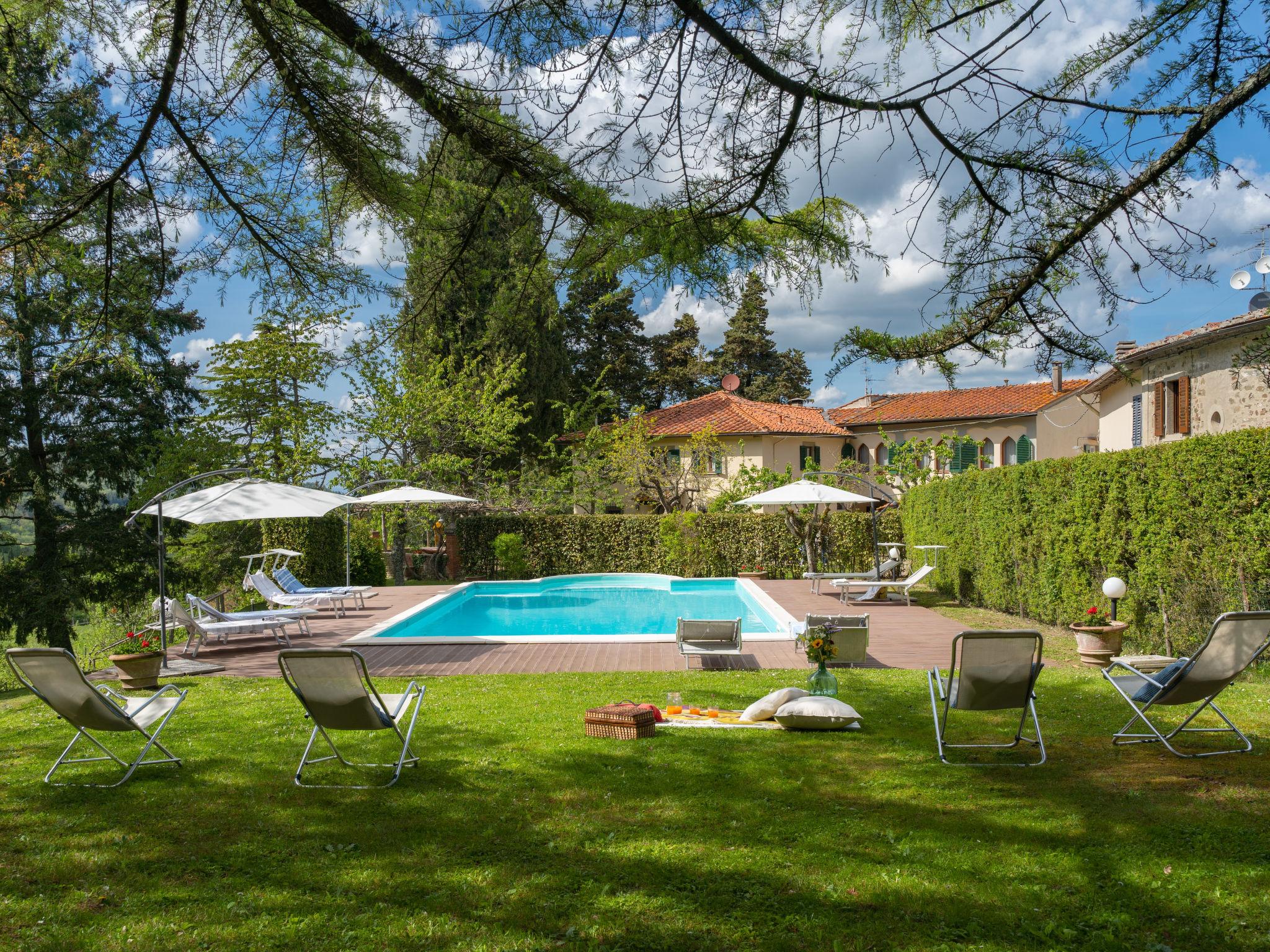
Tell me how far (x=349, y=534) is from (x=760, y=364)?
2962 cm

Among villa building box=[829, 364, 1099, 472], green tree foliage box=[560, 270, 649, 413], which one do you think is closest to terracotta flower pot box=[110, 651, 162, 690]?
green tree foliage box=[560, 270, 649, 413]

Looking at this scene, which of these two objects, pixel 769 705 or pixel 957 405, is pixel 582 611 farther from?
pixel 957 405

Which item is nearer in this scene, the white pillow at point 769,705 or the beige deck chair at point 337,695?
the beige deck chair at point 337,695

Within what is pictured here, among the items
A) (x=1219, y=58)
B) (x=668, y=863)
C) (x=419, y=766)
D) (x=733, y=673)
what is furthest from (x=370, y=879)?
(x=733, y=673)

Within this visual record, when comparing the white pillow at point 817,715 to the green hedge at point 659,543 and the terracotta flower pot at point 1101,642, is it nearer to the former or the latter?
the terracotta flower pot at point 1101,642

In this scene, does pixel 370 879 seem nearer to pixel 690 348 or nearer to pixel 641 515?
pixel 641 515

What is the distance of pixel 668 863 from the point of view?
148 inches

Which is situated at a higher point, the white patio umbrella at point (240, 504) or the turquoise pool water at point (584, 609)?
the white patio umbrella at point (240, 504)

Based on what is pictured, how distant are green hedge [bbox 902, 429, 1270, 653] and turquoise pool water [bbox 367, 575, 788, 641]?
3.90m

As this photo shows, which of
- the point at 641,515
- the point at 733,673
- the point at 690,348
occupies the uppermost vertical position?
the point at 690,348

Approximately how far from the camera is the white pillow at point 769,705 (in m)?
6.81

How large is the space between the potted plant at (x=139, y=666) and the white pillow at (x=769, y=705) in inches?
248

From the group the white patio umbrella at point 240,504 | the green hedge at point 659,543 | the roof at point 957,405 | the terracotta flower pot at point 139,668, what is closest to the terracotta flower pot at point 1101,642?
the white patio umbrella at point 240,504

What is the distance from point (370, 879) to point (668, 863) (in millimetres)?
1298
